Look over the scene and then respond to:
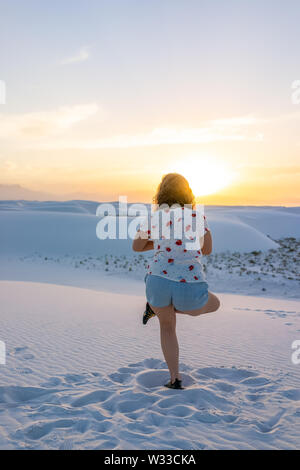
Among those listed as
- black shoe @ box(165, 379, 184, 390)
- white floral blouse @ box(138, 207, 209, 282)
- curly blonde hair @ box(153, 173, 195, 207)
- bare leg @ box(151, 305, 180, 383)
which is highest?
curly blonde hair @ box(153, 173, 195, 207)

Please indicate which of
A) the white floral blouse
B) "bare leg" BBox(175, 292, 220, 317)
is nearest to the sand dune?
"bare leg" BBox(175, 292, 220, 317)

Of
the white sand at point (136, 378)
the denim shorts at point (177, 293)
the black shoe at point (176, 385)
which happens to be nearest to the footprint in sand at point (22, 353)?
the white sand at point (136, 378)

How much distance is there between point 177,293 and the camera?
3.59 m

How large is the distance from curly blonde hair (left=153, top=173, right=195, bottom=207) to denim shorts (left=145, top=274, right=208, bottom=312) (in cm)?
68

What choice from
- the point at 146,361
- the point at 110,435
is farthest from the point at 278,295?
the point at 110,435

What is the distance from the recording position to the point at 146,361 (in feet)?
16.2

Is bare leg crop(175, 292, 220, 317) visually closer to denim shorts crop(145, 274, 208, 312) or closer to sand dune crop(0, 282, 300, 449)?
denim shorts crop(145, 274, 208, 312)

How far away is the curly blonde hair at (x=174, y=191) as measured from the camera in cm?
373

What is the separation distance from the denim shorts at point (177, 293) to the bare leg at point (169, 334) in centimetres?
12

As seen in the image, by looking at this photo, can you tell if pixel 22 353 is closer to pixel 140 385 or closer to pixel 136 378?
pixel 136 378

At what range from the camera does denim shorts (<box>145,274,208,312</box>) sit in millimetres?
3594

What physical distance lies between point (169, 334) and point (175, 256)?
0.75m

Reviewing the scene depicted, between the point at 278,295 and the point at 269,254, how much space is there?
27.3 feet
